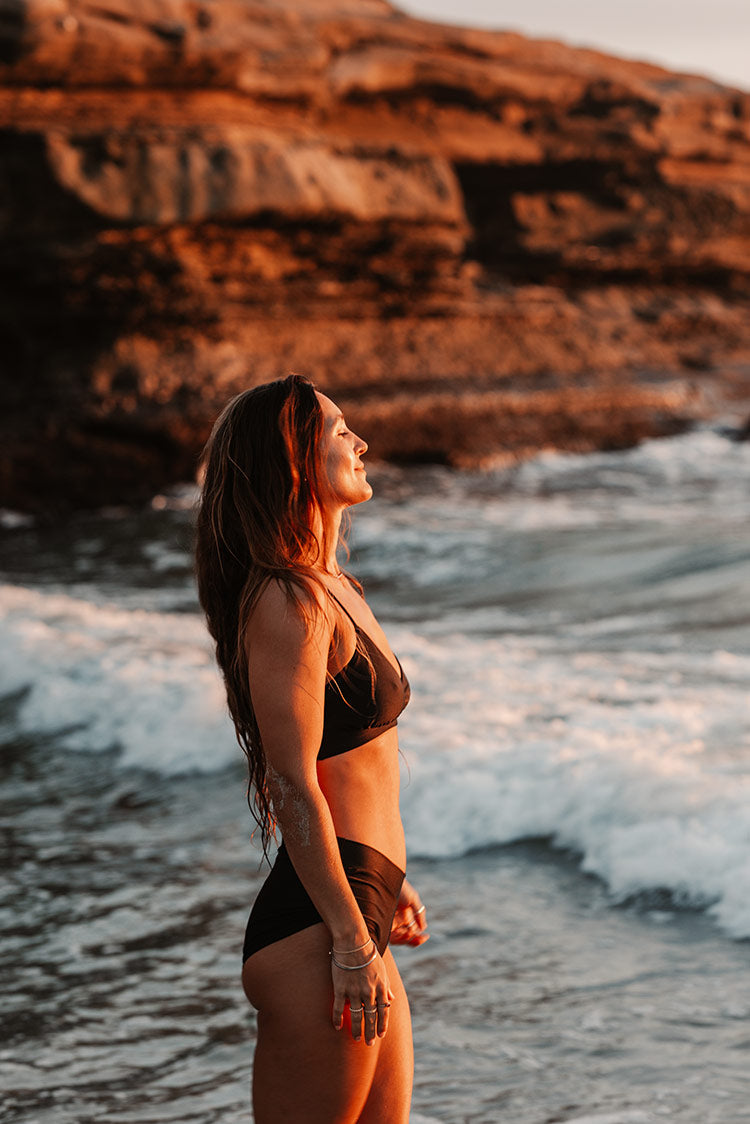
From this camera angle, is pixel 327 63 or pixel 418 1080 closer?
pixel 418 1080

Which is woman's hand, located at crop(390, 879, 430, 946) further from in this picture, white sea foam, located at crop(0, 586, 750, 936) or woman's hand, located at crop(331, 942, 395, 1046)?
white sea foam, located at crop(0, 586, 750, 936)

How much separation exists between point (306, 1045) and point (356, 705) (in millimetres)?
527

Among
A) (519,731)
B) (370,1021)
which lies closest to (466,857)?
(519,731)

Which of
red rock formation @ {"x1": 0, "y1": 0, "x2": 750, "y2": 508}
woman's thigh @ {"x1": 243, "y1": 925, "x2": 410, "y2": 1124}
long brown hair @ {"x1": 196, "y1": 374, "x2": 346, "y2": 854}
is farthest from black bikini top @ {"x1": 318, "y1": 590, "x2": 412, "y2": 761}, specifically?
red rock formation @ {"x1": 0, "y1": 0, "x2": 750, "y2": 508}

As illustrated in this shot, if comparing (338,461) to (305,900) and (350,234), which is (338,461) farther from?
(350,234)

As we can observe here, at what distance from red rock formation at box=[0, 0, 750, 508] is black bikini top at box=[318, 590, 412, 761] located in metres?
13.0

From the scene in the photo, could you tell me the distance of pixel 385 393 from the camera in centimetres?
1659

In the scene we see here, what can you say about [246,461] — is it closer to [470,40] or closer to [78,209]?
[78,209]

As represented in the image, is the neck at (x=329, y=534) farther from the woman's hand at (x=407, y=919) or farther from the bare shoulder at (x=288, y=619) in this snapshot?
the woman's hand at (x=407, y=919)

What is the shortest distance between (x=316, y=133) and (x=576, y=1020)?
1513 cm

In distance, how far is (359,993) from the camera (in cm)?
197

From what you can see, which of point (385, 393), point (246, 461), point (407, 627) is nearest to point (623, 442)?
point (385, 393)

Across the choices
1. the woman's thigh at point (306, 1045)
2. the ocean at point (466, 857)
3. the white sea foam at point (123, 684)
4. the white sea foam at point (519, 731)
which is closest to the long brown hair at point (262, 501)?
the woman's thigh at point (306, 1045)

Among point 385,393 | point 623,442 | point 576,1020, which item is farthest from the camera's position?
point 623,442
